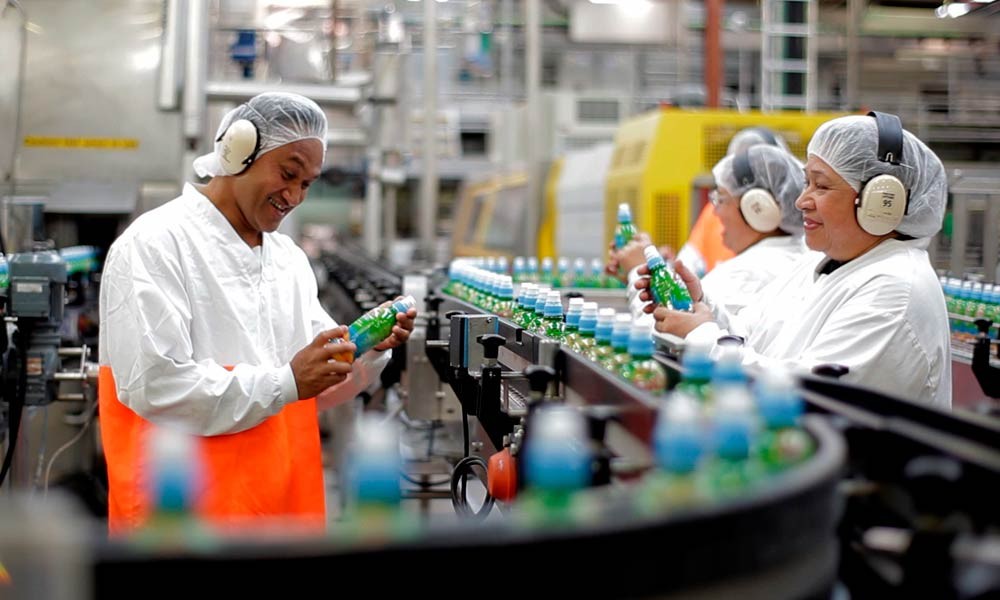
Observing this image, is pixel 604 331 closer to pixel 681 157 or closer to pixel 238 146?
pixel 238 146

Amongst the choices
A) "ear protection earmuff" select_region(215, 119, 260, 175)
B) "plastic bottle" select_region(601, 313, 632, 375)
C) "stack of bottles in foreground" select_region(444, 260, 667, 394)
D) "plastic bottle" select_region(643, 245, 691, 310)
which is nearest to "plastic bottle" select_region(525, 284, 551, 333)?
"stack of bottles in foreground" select_region(444, 260, 667, 394)

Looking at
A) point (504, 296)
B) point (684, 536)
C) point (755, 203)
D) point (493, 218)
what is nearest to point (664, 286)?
point (504, 296)

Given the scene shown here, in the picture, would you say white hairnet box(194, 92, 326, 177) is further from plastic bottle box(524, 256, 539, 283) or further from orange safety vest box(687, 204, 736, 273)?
orange safety vest box(687, 204, 736, 273)

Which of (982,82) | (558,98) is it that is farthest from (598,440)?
(982,82)

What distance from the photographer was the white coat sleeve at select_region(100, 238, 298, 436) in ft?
6.43

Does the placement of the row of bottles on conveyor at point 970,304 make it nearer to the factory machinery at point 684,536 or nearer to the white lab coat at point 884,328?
the white lab coat at point 884,328

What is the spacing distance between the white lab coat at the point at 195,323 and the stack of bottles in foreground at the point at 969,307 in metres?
2.36

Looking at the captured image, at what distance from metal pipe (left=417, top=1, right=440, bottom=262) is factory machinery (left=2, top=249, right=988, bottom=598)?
469 cm

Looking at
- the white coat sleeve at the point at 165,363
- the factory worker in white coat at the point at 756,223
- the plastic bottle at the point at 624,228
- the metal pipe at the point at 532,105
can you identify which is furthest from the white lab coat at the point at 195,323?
the metal pipe at the point at 532,105

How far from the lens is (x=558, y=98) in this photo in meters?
7.81

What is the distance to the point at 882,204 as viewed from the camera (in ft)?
7.20

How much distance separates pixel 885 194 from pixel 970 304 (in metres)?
1.54

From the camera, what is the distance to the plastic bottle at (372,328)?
2125 mm

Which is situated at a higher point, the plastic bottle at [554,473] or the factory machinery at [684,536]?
the plastic bottle at [554,473]
